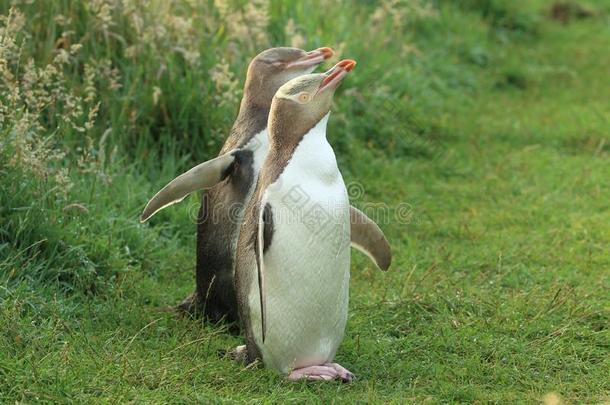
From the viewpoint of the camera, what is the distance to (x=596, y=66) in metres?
9.55

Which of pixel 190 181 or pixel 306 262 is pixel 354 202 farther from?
pixel 306 262

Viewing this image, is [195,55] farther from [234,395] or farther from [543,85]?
[543,85]

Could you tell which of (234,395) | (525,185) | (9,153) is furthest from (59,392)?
(525,185)

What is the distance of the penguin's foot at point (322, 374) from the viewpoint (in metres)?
4.00

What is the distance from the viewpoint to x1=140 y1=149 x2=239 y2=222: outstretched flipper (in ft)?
14.6

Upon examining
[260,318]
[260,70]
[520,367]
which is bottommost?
[520,367]

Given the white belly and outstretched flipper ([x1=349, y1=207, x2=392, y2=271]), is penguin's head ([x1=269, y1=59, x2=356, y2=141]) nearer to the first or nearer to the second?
the white belly

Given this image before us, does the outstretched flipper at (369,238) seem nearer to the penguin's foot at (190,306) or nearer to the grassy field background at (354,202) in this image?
the grassy field background at (354,202)

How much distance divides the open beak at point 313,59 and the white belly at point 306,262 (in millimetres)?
894

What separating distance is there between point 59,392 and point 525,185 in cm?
383

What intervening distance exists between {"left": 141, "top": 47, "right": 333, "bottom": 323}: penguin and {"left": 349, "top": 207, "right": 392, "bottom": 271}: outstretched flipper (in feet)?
1.46

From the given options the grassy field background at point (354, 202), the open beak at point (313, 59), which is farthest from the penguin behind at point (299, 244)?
the open beak at point (313, 59)

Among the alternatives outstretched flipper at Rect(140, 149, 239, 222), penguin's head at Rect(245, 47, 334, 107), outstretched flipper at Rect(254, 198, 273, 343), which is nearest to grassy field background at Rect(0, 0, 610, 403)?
outstretched flipper at Rect(254, 198, 273, 343)

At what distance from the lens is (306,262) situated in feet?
13.0
